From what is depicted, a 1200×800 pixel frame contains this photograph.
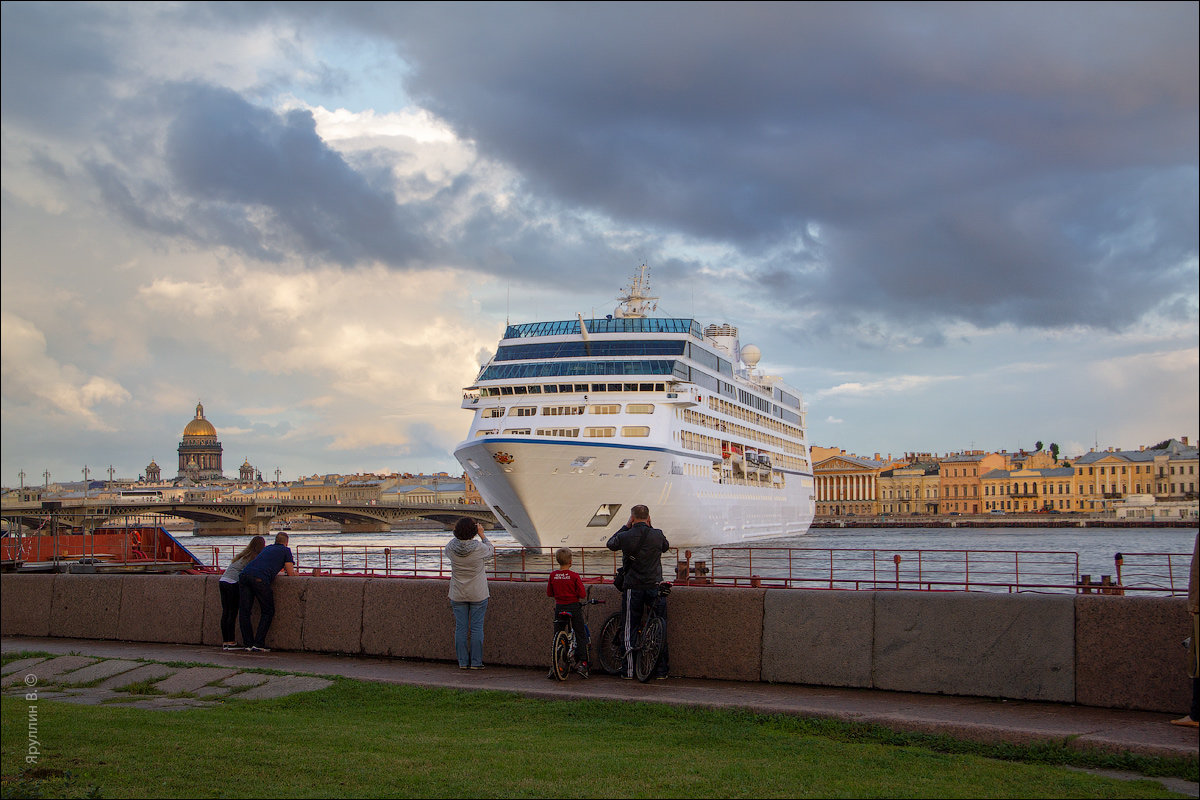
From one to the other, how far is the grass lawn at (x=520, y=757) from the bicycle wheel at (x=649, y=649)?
1469 millimetres

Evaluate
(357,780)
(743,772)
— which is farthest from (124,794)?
(743,772)

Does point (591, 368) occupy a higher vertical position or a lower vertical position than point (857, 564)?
higher

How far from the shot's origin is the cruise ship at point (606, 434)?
157 ft

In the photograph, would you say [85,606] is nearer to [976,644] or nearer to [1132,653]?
[976,644]

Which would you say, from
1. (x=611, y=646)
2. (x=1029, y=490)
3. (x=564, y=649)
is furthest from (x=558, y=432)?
(x=1029, y=490)

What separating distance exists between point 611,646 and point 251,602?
4.78 m

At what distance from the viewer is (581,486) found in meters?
48.2

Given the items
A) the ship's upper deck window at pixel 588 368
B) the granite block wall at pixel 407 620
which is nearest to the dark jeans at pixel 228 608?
the granite block wall at pixel 407 620

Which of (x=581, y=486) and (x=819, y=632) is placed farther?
(x=581, y=486)

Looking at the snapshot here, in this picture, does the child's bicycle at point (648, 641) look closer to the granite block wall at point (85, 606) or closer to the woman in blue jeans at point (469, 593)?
the woman in blue jeans at point (469, 593)

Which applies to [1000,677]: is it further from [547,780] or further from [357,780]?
[357,780]

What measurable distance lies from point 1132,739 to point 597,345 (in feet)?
159

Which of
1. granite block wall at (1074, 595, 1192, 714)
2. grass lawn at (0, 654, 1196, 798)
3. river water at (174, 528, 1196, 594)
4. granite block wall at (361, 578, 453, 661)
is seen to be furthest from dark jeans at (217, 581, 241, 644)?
granite block wall at (1074, 595, 1192, 714)

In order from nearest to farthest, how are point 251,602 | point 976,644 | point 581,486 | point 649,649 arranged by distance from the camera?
point 976,644 < point 649,649 < point 251,602 < point 581,486
